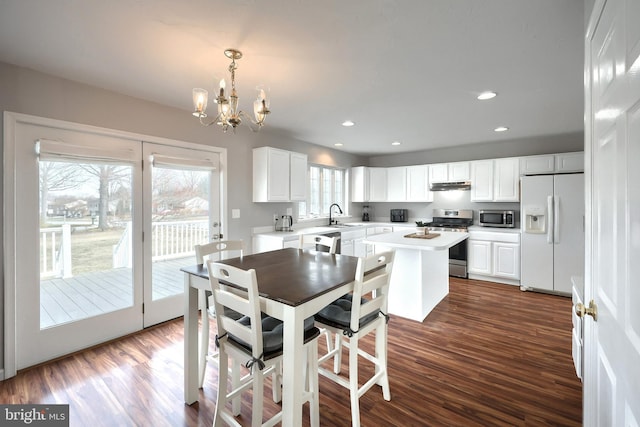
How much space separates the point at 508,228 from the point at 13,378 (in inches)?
244

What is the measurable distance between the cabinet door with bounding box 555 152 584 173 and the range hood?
4.16ft

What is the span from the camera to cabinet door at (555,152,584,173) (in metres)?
4.29

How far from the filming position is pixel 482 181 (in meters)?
5.14

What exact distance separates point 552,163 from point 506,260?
5.39 feet

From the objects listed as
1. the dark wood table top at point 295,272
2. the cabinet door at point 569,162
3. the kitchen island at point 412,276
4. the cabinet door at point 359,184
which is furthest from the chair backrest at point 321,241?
the cabinet door at point 569,162

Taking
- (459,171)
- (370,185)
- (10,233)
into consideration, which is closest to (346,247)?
(370,185)

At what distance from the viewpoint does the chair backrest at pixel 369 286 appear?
1642 millimetres

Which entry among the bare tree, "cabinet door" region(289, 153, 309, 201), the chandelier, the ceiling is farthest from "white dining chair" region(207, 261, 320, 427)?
"cabinet door" region(289, 153, 309, 201)

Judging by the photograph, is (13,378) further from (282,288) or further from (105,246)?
(282,288)

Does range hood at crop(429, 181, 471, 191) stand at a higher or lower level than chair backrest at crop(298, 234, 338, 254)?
higher

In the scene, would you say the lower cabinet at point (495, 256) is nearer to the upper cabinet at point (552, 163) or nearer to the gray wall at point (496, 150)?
the upper cabinet at point (552, 163)

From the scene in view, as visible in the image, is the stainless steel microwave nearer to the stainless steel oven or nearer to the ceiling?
the stainless steel oven

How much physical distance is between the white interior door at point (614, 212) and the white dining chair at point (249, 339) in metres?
Result: 1.19

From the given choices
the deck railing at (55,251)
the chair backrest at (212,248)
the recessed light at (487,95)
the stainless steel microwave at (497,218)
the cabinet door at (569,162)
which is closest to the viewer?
the chair backrest at (212,248)
